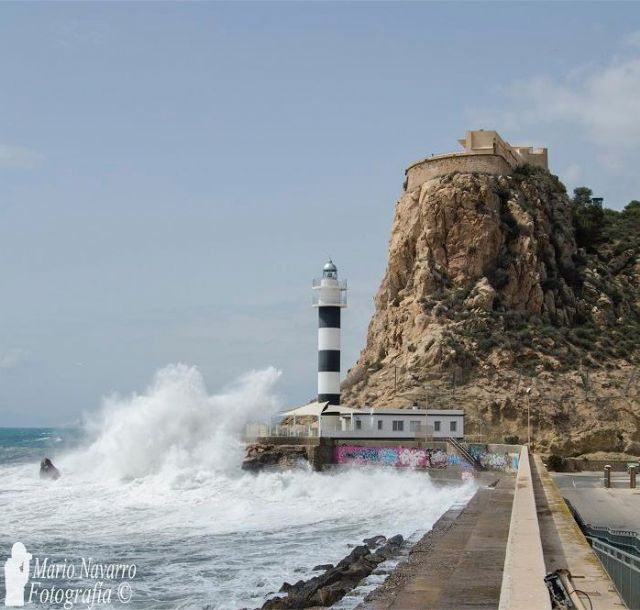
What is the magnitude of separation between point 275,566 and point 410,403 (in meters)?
30.5

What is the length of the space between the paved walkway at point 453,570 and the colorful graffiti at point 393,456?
20.2 m

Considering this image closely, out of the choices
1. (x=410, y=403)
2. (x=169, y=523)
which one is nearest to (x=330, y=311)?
(x=410, y=403)

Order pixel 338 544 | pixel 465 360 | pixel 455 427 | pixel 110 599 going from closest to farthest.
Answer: pixel 110 599 → pixel 338 544 → pixel 455 427 → pixel 465 360

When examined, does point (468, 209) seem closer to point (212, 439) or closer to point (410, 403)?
point (410, 403)

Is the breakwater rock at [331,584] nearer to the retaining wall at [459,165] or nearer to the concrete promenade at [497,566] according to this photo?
the concrete promenade at [497,566]

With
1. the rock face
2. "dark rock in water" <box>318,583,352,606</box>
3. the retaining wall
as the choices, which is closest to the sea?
"dark rock in water" <box>318,583,352,606</box>

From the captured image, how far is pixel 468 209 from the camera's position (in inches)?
2199

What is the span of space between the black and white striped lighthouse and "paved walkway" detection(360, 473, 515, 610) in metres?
25.5

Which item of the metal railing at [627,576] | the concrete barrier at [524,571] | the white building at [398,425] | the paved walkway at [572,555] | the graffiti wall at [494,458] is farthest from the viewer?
the white building at [398,425]

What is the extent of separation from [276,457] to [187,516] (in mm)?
12351

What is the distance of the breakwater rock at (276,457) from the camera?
→ 3875 centimetres

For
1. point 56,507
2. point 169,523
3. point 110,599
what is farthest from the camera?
point 56,507

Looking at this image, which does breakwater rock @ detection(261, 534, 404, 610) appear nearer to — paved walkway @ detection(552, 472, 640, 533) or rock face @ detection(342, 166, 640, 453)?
paved walkway @ detection(552, 472, 640, 533)

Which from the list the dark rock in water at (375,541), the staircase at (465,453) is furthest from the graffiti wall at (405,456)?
the dark rock in water at (375,541)
